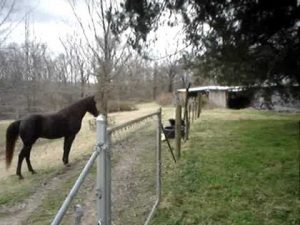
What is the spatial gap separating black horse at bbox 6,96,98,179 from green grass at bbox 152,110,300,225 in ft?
8.66

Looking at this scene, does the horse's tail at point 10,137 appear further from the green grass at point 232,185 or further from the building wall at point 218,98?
the building wall at point 218,98

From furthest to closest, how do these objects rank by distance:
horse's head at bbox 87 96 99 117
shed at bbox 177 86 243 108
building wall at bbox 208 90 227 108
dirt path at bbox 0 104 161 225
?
building wall at bbox 208 90 227 108 < shed at bbox 177 86 243 108 < horse's head at bbox 87 96 99 117 < dirt path at bbox 0 104 161 225

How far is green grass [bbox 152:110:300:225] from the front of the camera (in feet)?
18.1

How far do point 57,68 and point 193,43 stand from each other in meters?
36.6

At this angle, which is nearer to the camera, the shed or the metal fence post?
the metal fence post

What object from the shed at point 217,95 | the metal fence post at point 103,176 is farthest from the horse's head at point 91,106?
the shed at point 217,95

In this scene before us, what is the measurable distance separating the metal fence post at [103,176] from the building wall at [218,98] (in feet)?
107

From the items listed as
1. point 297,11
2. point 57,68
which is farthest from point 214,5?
point 57,68

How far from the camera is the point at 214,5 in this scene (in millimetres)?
7074

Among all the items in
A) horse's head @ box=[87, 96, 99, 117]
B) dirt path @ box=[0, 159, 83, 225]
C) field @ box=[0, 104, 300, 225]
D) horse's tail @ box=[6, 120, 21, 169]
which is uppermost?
horse's head @ box=[87, 96, 99, 117]

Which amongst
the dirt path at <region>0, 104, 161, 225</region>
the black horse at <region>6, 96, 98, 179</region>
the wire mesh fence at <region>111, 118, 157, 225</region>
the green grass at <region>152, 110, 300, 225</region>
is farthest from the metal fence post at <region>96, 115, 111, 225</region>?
the black horse at <region>6, 96, 98, 179</region>

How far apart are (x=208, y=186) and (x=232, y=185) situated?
0.43m

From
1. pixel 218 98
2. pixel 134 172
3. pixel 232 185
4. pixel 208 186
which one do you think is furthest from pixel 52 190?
pixel 218 98

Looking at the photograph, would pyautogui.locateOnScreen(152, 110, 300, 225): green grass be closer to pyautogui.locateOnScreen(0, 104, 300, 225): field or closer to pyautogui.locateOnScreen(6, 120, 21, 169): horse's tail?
pyautogui.locateOnScreen(0, 104, 300, 225): field
